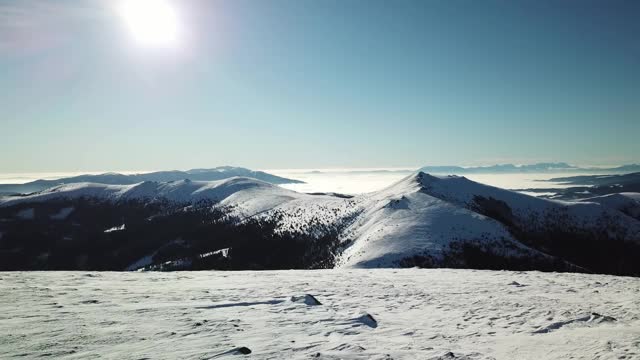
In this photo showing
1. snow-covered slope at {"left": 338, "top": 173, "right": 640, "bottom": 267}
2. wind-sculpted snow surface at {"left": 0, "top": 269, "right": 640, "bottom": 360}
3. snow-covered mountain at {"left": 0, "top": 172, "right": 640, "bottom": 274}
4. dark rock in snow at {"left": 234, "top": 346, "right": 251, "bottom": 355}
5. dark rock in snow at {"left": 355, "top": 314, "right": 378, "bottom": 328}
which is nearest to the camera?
dark rock in snow at {"left": 234, "top": 346, "right": 251, "bottom": 355}

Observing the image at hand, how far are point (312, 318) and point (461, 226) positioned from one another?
45677 mm

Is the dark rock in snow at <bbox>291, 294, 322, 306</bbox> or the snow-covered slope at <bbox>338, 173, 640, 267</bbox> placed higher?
the dark rock in snow at <bbox>291, 294, 322, 306</bbox>

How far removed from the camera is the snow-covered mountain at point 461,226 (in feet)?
149

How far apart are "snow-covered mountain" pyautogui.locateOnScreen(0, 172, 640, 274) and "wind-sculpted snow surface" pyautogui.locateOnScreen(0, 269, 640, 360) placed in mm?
24049

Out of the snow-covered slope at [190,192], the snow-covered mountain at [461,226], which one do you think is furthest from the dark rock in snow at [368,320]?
the snow-covered slope at [190,192]

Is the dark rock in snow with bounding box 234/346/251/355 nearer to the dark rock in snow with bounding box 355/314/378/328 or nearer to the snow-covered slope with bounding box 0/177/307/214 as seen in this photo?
the dark rock in snow with bounding box 355/314/378/328

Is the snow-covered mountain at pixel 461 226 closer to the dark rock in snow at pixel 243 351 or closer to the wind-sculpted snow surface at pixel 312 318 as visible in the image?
the wind-sculpted snow surface at pixel 312 318

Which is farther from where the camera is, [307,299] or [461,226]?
[461,226]

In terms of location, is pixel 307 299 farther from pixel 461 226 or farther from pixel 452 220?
pixel 452 220

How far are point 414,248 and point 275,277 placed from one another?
27.1 metres

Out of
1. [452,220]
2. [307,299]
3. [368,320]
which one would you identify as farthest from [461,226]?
[368,320]

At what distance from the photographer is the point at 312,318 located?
448 inches

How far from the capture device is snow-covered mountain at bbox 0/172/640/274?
45.6 metres

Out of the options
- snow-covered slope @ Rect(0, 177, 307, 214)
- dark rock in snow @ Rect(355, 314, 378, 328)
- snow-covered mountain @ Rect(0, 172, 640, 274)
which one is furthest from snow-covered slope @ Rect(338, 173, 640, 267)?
snow-covered slope @ Rect(0, 177, 307, 214)
